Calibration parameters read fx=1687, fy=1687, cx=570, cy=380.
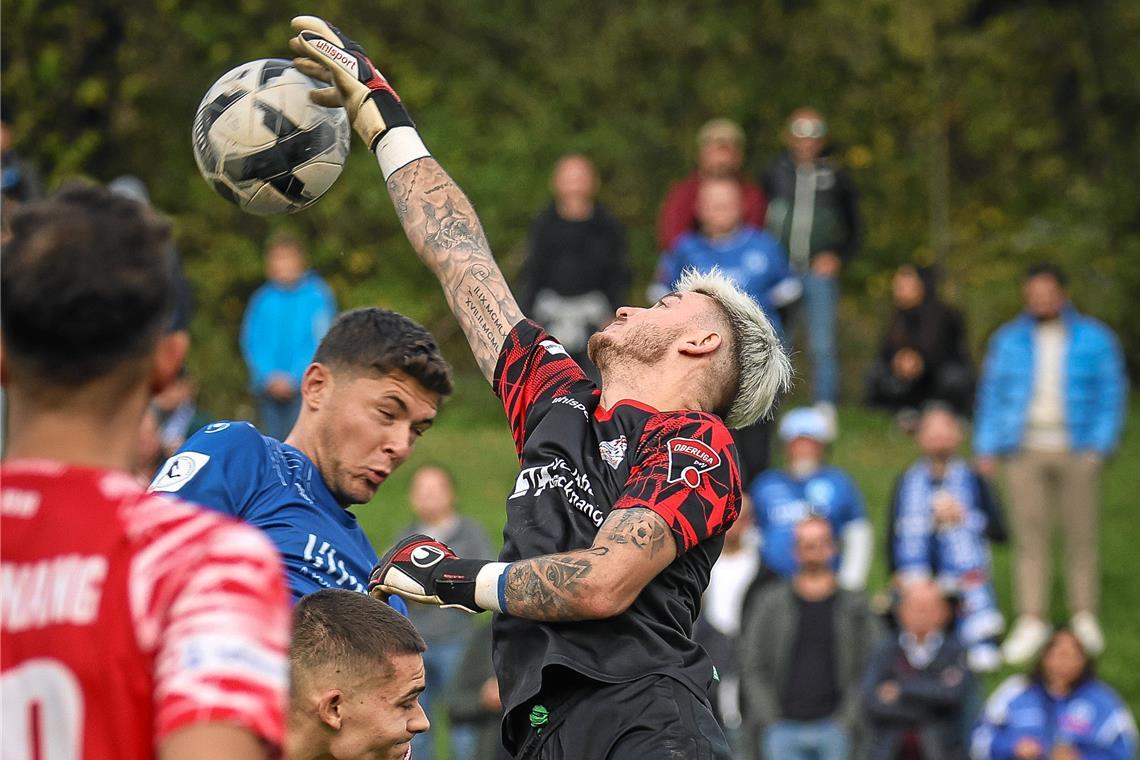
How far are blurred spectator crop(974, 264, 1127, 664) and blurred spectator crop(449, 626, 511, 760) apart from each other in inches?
169

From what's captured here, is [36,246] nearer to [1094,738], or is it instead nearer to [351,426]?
[351,426]

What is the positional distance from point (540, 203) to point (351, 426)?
18.5 metres

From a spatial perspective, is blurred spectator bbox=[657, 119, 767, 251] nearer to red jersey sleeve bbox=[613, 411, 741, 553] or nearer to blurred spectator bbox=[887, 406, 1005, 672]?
blurred spectator bbox=[887, 406, 1005, 672]

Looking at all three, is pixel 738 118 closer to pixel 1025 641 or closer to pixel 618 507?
pixel 1025 641

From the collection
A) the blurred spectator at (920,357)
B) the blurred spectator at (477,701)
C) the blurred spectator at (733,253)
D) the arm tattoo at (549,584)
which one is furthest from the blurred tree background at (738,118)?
the arm tattoo at (549,584)

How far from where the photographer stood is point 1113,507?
55.4 ft

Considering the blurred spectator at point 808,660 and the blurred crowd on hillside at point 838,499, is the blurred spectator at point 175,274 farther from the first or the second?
the blurred spectator at point 808,660

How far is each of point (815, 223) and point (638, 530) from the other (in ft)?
33.6

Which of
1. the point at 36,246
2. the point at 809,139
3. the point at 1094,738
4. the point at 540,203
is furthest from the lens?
the point at 540,203

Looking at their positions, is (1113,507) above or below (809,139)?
below

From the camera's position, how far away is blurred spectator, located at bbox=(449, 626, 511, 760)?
33.6 ft

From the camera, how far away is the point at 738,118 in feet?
77.0

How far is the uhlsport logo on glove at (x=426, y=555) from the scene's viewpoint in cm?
387

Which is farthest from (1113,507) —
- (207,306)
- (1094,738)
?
(207,306)
